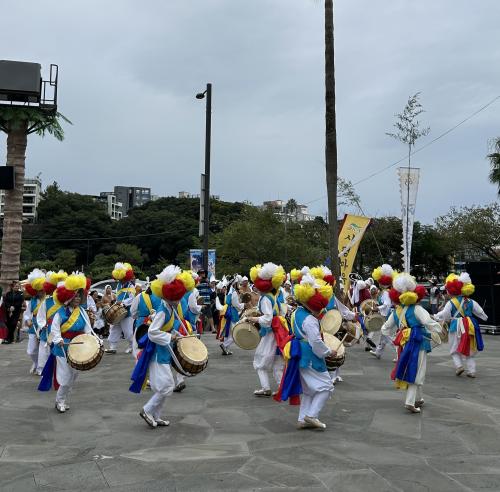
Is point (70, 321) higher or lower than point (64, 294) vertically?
lower

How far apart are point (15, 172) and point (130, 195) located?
498 feet

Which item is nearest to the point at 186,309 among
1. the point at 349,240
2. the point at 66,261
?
the point at 349,240

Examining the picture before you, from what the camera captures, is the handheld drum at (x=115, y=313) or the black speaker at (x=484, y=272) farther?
the black speaker at (x=484, y=272)

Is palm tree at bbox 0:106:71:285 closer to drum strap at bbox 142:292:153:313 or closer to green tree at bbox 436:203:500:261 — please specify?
drum strap at bbox 142:292:153:313

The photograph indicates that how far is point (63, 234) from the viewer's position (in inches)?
2539

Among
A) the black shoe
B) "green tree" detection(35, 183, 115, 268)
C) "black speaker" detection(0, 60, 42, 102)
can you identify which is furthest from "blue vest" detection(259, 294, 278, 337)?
"green tree" detection(35, 183, 115, 268)

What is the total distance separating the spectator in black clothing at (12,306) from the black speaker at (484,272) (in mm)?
14074

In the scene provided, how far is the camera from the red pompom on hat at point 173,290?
21.9 ft

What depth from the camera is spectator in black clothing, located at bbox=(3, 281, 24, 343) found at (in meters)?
15.0

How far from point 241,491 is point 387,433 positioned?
2.47m

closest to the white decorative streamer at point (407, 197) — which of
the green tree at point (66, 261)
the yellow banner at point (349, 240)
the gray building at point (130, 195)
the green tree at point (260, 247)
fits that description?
the yellow banner at point (349, 240)

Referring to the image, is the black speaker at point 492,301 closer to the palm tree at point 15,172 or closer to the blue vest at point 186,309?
the blue vest at point 186,309

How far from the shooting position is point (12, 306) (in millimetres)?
14992

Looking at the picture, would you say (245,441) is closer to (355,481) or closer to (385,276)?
(355,481)
